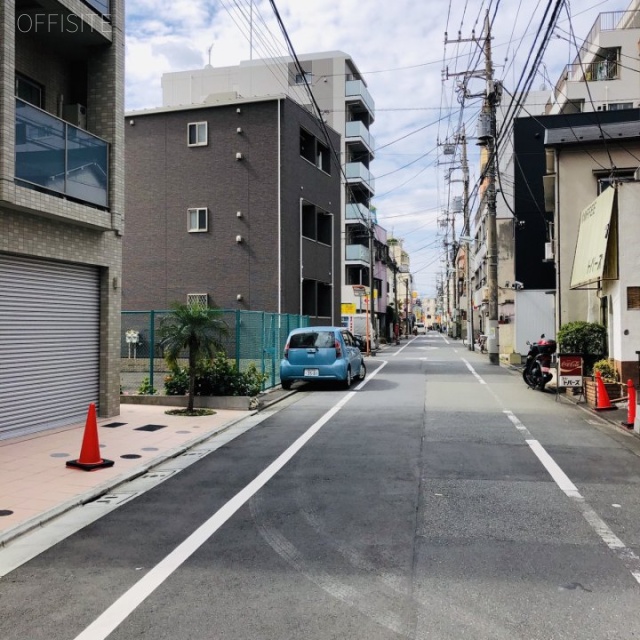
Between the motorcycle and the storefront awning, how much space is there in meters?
1.81

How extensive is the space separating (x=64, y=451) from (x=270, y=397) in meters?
6.49

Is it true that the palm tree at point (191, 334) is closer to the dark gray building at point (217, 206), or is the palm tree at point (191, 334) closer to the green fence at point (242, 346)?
the green fence at point (242, 346)

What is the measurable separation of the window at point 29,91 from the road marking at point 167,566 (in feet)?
25.2

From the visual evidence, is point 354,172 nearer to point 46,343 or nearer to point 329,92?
point 329,92

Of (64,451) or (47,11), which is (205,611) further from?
(47,11)

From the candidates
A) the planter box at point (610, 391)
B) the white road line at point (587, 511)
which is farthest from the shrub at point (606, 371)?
the white road line at point (587, 511)

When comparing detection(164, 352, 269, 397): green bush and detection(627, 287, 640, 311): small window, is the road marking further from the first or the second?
detection(627, 287, 640, 311): small window

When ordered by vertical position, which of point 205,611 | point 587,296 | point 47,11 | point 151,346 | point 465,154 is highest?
point 465,154

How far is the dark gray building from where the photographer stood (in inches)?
965

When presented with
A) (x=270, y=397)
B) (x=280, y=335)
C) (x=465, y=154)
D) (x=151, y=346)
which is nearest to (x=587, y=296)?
(x=280, y=335)

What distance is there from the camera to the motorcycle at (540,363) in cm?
1548

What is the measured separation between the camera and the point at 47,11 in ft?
31.2

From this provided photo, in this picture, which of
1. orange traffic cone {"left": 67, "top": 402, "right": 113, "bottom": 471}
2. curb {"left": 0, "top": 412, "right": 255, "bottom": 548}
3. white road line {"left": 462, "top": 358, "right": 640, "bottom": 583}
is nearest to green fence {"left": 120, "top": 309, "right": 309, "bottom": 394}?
curb {"left": 0, "top": 412, "right": 255, "bottom": 548}

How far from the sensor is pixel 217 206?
2500cm
